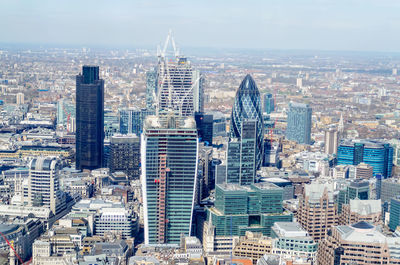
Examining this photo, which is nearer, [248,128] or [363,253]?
[363,253]

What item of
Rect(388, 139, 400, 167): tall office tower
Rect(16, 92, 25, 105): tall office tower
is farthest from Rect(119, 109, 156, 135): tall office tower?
Rect(388, 139, 400, 167): tall office tower

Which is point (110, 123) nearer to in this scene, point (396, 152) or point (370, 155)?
point (370, 155)

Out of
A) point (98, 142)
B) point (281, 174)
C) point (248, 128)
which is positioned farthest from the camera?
point (98, 142)

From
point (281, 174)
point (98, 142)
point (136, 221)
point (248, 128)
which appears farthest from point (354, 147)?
point (136, 221)

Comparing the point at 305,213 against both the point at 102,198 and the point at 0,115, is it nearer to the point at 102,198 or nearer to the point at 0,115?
the point at 102,198

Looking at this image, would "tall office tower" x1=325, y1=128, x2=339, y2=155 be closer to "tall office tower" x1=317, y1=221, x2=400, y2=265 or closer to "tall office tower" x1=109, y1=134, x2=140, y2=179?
"tall office tower" x1=109, y1=134, x2=140, y2=179

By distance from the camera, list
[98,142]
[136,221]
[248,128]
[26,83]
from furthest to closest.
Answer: [26,83], [98,142], [248,128], [136,221]
